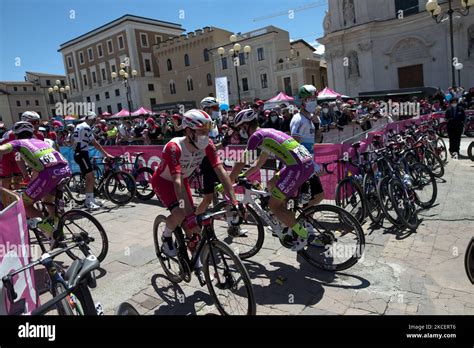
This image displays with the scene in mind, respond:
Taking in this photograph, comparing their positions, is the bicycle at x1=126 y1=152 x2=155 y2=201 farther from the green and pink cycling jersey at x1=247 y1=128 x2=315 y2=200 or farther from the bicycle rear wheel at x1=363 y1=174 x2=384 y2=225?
the bicycle rear wheel at x1=363 y1=174 x2=384 y2=225

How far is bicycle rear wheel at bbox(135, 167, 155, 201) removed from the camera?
8.46 meters

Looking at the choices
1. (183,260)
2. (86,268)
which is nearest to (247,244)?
(183,260)

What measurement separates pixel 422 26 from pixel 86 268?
3418 centimetres

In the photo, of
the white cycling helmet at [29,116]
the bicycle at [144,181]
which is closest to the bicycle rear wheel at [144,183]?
the bicycle at [144,181]

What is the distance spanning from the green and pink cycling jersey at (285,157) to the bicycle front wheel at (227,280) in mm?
1296

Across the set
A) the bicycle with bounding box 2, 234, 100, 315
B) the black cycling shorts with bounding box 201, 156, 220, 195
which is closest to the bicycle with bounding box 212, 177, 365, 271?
the black cycling shorts with bounding box 201, 156, 220, 195

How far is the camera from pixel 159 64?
5491cm

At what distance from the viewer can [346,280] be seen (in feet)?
13.2

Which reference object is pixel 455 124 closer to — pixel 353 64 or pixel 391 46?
pixel 391 46

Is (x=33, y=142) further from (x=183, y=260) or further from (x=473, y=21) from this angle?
(x=473, y=21)

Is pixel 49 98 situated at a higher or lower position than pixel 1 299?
higher

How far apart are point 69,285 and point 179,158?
1769 millimetres

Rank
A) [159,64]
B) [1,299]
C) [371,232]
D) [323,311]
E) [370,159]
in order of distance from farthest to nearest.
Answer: [159,64]
[370,159]
[371,232]
[323,311]
[1,299]

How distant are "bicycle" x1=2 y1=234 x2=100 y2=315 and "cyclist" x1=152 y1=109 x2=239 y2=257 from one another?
1306 mm
